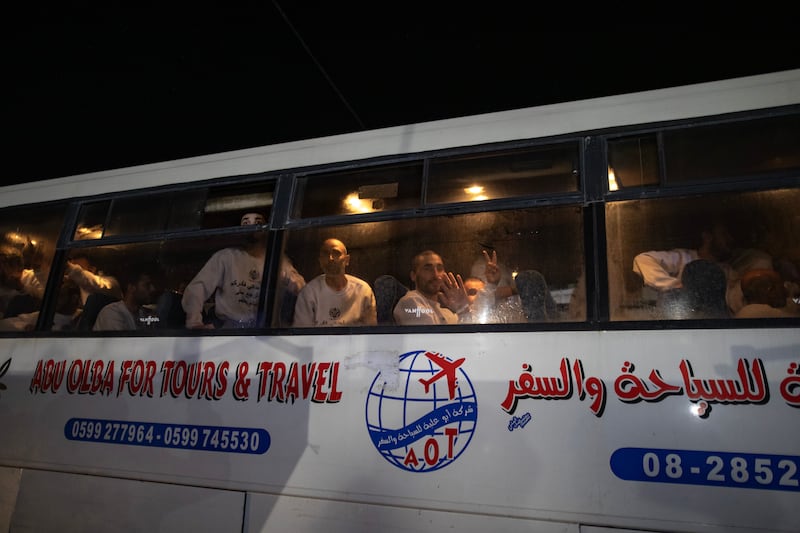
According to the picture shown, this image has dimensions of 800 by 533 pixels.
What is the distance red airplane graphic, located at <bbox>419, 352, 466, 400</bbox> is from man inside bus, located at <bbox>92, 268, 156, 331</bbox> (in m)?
2.18

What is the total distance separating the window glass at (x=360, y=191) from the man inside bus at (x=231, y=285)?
1.14 ft

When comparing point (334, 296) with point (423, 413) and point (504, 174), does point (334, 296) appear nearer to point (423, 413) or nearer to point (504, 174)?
point (423, 413)

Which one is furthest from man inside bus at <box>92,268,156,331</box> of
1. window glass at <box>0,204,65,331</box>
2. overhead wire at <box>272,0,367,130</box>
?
overhead wire at <box>272,0,367,130</box>

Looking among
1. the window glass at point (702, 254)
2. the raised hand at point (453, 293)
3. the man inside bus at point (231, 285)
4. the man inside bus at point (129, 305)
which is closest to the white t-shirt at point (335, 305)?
the man inside bus at point (231, 285)

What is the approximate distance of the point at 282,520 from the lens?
2.62 meters

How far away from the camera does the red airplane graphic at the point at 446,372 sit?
254 cm

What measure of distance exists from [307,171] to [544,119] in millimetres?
1540

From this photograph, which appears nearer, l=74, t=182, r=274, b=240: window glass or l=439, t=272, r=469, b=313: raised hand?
l=439, t=272, r=469, b=313: raised hand

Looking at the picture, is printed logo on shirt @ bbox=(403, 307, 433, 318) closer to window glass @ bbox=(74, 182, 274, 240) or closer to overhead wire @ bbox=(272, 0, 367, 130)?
window glass @ bbox=(74, 182, 274, 240)

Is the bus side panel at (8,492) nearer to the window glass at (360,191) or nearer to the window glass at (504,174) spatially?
the window glass at (360,191)

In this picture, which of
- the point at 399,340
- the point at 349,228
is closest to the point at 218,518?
the point at 399,340

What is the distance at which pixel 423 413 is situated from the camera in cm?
254

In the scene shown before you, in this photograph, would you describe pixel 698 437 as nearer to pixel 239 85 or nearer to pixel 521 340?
pixel 521 340

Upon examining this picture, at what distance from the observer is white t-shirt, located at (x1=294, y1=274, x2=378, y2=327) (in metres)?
3.01
